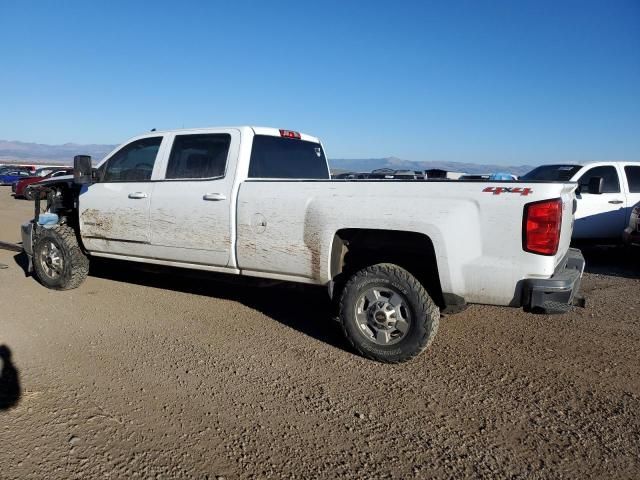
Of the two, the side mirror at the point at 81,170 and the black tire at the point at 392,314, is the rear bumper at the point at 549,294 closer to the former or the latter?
the black tire at the point at 392,314

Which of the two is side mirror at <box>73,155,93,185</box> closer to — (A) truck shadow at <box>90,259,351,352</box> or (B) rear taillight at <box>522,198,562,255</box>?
(A) truck shadow at <box>90,259,351,352</box>

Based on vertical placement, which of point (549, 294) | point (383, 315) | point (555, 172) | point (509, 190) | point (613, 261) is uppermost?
point (555, 172)

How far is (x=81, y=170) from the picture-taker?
5680mm

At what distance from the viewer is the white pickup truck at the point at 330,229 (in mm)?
3588

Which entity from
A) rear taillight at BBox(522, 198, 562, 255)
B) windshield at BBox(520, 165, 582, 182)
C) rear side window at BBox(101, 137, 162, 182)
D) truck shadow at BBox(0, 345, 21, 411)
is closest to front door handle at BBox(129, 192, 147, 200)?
rear side window at BBox(101, 137, 162, 182)

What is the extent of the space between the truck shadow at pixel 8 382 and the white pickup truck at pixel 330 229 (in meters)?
1.71

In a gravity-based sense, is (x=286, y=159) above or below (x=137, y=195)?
above

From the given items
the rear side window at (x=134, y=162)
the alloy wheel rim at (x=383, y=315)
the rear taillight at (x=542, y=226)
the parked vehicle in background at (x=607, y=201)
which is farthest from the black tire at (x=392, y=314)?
the parked vehicle in background at (x=607, y=201)

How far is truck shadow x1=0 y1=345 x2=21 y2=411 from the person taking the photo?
10.9 ft

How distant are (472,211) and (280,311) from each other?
265cm

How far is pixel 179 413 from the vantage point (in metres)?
3.25


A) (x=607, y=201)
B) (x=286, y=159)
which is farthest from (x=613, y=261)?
(x=286, y=159)

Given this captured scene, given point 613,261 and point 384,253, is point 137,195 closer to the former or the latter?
point 384,253

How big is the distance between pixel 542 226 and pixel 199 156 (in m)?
3.41
